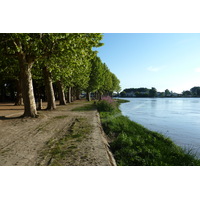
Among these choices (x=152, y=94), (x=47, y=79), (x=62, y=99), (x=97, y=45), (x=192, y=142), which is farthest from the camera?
(x=152, y=94)

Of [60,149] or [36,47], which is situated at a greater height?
[36,47]

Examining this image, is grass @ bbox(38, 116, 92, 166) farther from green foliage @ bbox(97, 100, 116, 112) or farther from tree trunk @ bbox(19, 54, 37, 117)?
green foliage @ bbox(97, 100, 116, 112)

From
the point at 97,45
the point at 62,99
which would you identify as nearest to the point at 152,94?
the point at 62,99

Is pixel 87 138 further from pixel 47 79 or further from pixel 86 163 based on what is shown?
pixel 47 79

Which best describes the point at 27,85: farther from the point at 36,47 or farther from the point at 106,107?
the point at 106,107

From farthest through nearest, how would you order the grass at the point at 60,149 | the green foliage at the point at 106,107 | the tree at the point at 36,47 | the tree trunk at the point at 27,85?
the green foliage at the point at 106,107 → the tree trunk at the point at 27,85 → the tree at the point at 36,47 → the grass at the point at 60,149

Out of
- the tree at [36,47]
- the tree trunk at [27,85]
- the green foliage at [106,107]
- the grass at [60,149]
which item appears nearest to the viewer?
the grass at [60,149]

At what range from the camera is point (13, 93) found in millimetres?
43969

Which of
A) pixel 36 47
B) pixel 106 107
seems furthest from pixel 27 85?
pixel 106 107

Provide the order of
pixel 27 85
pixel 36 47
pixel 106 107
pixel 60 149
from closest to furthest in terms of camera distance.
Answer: pixel 60 149
pixel 36 47
pixel 27 85
pixel 106 107

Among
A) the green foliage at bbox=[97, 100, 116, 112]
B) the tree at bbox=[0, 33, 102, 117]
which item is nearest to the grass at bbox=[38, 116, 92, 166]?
the tree at bbox=[0, 33, 102, 117]

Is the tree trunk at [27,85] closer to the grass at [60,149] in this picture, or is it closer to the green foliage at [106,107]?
the grass at [60,149]

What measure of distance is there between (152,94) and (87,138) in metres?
163

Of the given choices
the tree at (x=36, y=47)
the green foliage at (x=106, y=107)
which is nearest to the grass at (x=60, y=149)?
the tree at (x=36, y=47)
